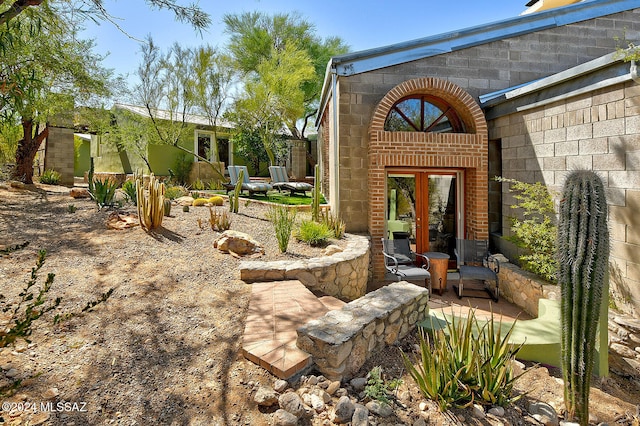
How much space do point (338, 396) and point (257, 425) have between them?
708 millimetres

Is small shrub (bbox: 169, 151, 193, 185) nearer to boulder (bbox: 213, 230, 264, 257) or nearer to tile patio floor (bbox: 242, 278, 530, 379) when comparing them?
boulder (bbox: 213, 230, 264, 257)

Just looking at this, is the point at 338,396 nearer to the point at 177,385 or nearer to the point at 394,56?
the point at 177,385

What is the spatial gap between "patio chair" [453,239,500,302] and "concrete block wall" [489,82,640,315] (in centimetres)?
186

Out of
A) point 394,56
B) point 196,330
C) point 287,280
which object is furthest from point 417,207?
point 196,330

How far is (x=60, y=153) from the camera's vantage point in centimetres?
1455

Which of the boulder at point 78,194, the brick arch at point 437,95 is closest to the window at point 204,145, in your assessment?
the boulder at point 78,194

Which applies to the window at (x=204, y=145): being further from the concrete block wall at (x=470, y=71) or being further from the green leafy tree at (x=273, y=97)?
the concrete block wall at (x=470, y=71)

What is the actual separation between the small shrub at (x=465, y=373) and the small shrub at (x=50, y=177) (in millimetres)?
15842

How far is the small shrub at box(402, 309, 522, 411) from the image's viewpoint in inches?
115

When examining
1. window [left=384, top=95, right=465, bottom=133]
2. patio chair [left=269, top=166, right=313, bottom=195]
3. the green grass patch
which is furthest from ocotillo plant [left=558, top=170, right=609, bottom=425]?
patio chair [left=269, top=166, right=313, bottom=195]

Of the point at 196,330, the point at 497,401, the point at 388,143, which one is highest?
the point at 388,143

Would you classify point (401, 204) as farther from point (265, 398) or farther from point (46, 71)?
point (46, 71)

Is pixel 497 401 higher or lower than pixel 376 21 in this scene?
lower

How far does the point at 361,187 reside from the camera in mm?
7793
